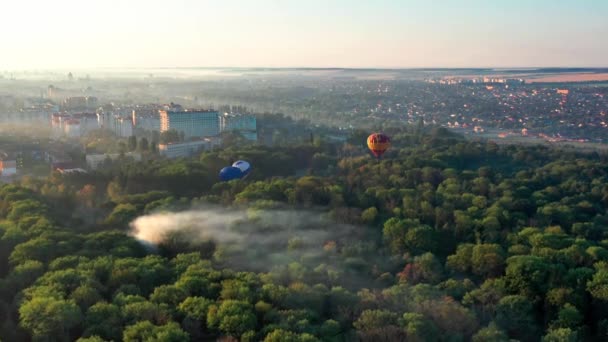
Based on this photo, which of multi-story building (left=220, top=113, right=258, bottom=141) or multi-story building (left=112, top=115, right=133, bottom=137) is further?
multi-story building (left=220, top=113, right=258, bottom=141)

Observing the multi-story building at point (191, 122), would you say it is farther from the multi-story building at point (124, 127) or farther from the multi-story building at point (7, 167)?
the multi-story building at point (7, 167)

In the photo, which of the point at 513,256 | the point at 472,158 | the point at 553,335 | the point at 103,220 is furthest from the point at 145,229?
the point at 472,158

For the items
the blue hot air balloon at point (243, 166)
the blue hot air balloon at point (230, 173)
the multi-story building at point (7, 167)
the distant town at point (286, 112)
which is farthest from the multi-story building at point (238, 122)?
the blue hot air balloon at point (230, 173)

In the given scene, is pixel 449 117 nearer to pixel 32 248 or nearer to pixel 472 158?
pixel 472 158

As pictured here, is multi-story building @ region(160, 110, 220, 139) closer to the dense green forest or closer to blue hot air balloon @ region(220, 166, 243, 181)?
the dense green forest

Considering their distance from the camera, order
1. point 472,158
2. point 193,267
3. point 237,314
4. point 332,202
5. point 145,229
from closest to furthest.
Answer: point 237,314 → point 193,267 → point 145,229 → point 332,202 → point 472,158

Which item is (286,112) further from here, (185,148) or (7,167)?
(7,167)

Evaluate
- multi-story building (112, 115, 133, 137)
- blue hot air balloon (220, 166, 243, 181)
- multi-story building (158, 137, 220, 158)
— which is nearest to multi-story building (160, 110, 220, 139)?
multi-story building (112, 115, 133, 137)
